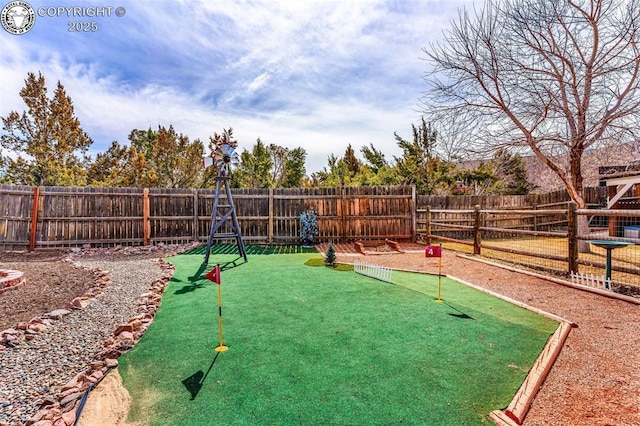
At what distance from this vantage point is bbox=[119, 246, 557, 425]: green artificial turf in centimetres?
202

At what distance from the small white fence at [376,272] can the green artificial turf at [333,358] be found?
573 millimetres

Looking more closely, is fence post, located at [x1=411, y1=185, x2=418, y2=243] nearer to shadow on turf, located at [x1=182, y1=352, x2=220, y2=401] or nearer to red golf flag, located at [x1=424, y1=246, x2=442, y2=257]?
red golf flag, located at [x1=424, y1=246, x2=442, y2=257]

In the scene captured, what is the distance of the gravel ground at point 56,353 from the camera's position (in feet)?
7.41

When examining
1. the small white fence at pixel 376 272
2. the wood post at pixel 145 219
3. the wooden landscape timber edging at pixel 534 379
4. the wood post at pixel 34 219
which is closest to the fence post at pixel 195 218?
the wood post at pixel 145 219

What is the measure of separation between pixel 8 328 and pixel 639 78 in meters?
13.2

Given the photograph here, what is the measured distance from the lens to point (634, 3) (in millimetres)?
7070

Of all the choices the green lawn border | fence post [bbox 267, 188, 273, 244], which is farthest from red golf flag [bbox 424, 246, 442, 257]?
fence post [bbox 267, 188, 273, 244]

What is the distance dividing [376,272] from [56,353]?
4.38 metres

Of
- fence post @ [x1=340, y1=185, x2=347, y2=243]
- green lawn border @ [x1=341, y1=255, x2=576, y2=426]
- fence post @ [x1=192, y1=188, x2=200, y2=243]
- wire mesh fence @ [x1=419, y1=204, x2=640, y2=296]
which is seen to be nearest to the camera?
green lawn border @ [x1=341, y1=255, x2=576, y2=426]

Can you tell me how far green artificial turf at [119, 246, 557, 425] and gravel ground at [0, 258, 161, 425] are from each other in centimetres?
47

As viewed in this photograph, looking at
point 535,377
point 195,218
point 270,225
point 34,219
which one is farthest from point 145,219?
point 535,377

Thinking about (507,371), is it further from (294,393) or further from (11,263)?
(11,263)

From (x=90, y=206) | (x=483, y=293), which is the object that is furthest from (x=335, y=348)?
(x=90, y=206)

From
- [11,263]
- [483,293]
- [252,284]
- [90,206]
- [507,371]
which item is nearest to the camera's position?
[507,371]
